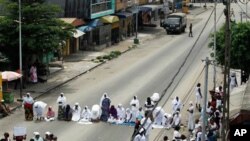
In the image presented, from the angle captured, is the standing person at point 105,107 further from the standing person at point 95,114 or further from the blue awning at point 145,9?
the blue awning at point 145,9

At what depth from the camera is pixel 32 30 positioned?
113ft

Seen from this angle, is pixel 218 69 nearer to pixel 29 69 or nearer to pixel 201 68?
pixel 201 68

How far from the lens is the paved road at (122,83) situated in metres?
26.3

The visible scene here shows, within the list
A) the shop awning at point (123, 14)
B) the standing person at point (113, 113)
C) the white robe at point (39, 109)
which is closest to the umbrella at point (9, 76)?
the white robe at point (39, 109)

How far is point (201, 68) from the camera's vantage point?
140 feet

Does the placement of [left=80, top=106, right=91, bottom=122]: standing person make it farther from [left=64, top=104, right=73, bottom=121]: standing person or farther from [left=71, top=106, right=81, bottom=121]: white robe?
[left=64, top=104, right=73, bottom=121]: standing person

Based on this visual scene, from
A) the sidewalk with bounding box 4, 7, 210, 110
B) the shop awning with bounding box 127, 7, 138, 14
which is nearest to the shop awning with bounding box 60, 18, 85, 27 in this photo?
the sidewalk with bounding box 4, 7, 210, 110

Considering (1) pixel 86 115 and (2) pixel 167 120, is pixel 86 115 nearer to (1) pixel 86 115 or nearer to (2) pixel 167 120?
(1) pixel 86 115

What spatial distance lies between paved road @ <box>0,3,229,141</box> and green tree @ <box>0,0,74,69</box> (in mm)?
2756

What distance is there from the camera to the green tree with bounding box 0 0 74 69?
34250 mm

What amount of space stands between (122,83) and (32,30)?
6318mm

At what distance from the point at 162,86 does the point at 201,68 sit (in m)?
7.18

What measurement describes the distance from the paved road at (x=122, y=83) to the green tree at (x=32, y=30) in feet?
9.04

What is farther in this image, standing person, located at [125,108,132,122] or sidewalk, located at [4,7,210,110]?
sidewalk, located at [4,7,210,110]
